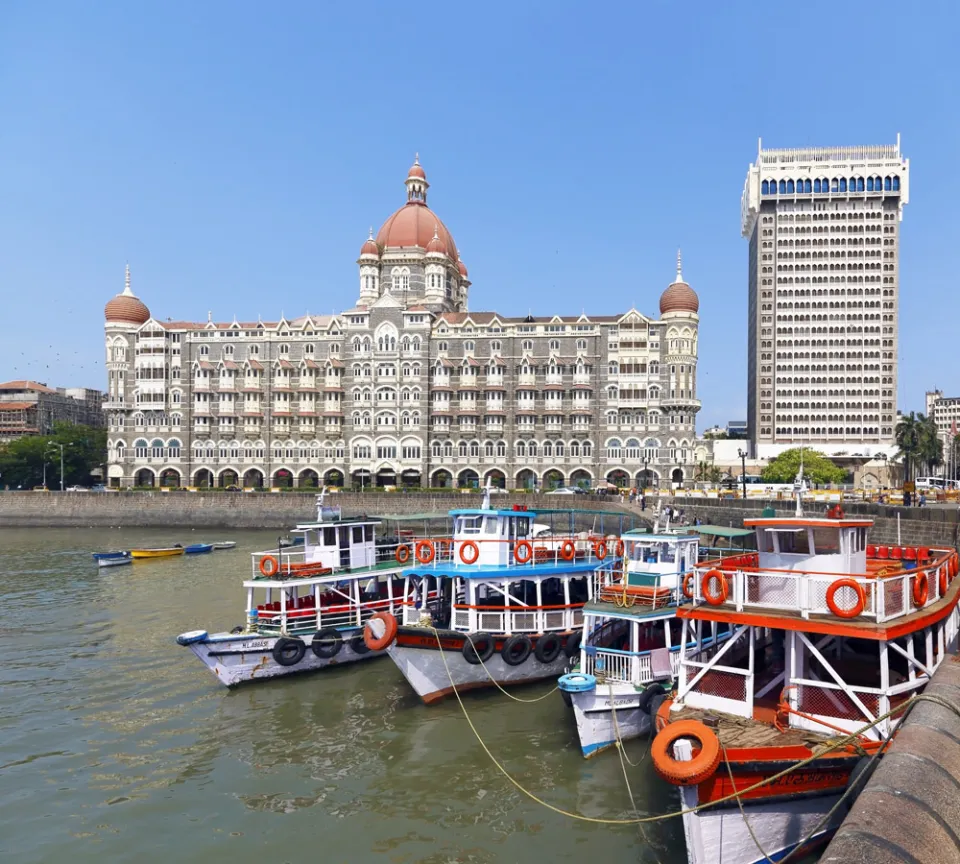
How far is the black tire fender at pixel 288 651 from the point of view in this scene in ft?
82.9

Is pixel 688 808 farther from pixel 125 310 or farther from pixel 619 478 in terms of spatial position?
pixel 125 310

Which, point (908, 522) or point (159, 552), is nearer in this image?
point (908, 522)

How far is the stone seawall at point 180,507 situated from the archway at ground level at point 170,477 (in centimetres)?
1214

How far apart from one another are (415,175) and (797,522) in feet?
333

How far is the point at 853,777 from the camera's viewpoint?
1251 centimetres

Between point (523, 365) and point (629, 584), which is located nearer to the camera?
point (629, 584)

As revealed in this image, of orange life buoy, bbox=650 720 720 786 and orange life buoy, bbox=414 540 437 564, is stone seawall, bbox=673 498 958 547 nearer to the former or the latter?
orange life buoy, bbox=414 540 437 564

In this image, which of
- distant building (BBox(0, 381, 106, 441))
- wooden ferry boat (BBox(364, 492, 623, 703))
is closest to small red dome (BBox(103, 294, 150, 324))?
Result: distant building (BBox(0, 381, 106, 441))

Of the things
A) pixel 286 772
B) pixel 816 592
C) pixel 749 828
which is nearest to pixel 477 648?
pixel 286 772

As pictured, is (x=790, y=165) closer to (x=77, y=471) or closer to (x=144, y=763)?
(x=77, y=471)

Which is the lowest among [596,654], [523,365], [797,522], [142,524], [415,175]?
[142,524]

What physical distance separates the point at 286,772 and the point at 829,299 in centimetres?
12235

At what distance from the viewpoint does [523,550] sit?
2608 centimetres

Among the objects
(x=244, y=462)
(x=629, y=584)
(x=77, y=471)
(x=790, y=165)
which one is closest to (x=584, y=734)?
(x=629, y=584)
